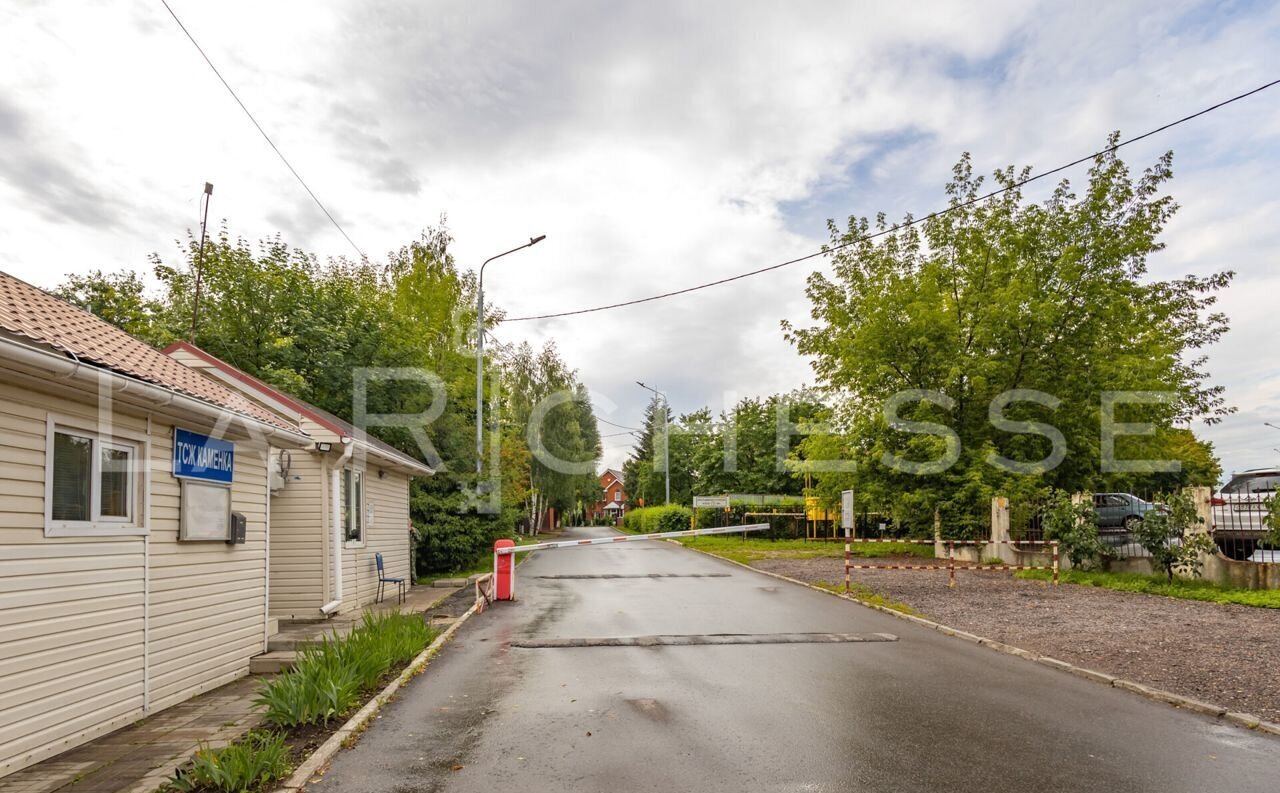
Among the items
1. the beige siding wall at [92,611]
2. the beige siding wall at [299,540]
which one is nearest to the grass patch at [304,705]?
the beige siding wall at [92,611]

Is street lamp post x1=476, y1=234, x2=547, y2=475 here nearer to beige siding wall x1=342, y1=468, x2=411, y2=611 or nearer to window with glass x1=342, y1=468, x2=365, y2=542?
beige siding wall x1=342, y1=468, x2=411, y2=611

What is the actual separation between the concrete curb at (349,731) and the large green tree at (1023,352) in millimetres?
17794

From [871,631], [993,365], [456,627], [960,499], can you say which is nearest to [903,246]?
[993,365]

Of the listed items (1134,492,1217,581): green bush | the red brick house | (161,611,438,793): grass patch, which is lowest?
the red brick house

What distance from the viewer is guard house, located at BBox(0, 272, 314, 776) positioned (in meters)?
5.55

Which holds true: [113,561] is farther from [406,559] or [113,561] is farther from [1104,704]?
[406,559]

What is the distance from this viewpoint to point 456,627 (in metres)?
11.7

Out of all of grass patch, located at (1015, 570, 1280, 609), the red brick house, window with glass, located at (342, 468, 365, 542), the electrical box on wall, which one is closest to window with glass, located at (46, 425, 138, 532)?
the electrical box on wall

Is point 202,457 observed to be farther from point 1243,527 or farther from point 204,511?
point 1243,527

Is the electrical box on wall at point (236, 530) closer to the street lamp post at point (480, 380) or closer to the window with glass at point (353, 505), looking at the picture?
the window with glass at point (353, 505)

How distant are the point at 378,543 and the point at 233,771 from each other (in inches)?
445

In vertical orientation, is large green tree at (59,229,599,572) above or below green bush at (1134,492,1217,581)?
above

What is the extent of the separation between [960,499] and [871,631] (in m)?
12.7

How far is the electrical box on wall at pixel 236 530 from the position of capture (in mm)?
8828
